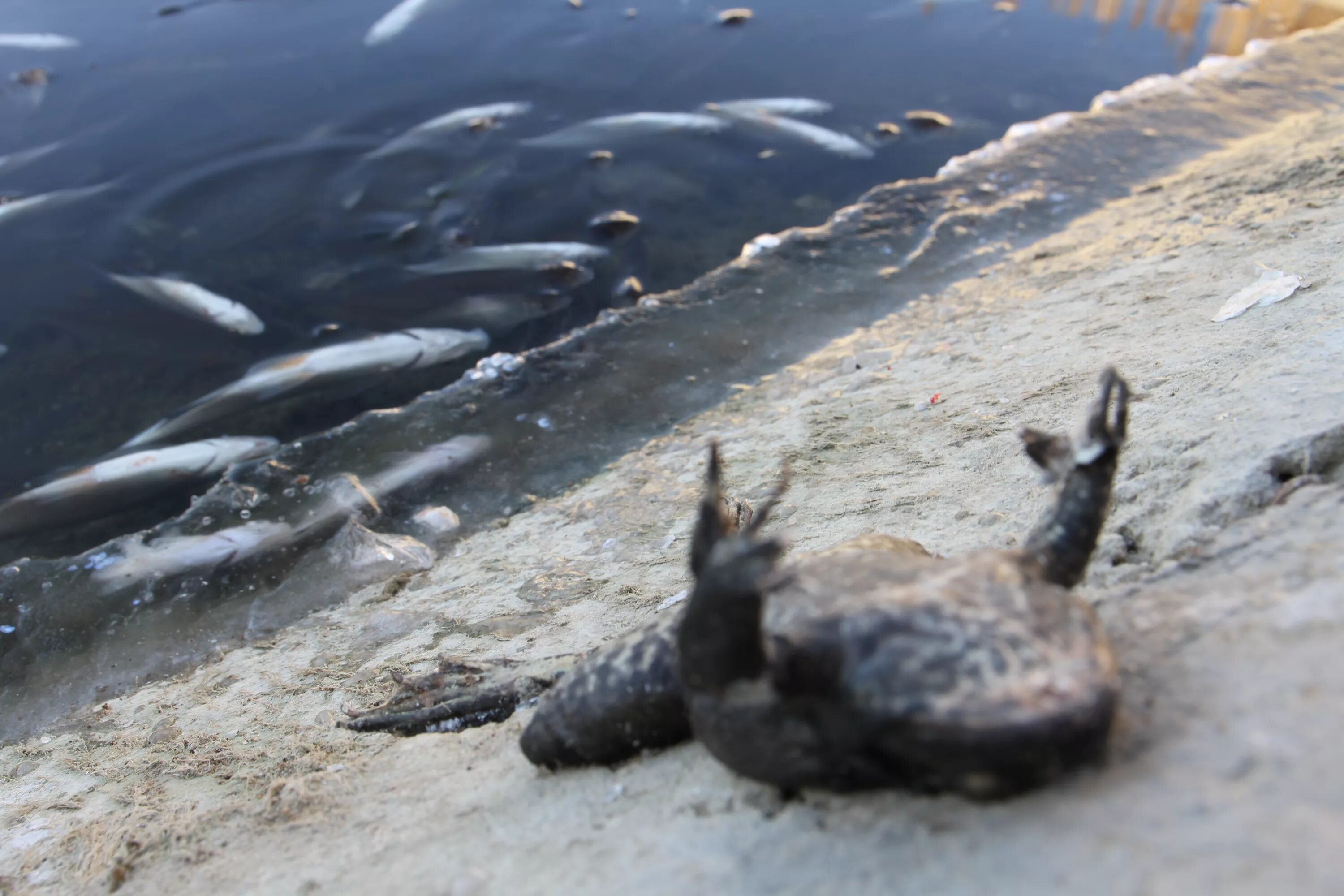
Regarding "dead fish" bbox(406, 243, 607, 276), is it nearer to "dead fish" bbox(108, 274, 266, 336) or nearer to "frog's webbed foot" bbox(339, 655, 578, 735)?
"dead fish" bbox(108, 274, 266, 336)

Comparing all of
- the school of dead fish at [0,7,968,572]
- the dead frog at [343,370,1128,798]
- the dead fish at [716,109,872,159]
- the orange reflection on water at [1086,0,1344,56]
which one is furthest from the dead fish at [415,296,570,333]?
the orange reflection on water at [1086,0,1344,56]

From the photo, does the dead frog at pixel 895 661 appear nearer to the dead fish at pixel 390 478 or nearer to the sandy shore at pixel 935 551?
the sandy shore at pixel 935 551

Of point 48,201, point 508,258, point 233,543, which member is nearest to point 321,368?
point 233,543

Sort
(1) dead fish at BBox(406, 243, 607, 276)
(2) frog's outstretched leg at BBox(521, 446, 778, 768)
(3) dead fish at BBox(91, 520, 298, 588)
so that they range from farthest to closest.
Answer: (1) dead fish at BBox(406, 243, 607, 276) < (3) dead fish at BBox(91, 520, 298, 588) < (2) frog's outstretched leg at BBox(521, 446, 778, 768)

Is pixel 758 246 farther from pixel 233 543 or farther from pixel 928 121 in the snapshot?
pixel 233 543

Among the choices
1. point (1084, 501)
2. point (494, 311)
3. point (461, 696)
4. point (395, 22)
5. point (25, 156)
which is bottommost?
point (461, 696)

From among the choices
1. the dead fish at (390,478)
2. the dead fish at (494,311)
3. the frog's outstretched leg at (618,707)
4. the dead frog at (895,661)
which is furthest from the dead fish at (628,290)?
the dead frog at (895,661)

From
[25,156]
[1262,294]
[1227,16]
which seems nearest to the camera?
[1262,294]
